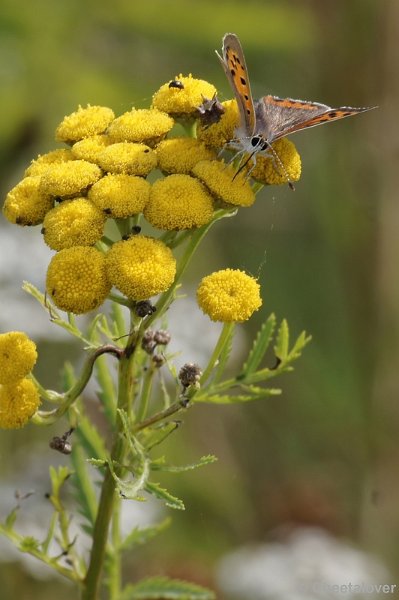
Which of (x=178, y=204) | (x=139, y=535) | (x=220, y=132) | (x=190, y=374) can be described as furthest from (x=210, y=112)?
(x=139, y=535)

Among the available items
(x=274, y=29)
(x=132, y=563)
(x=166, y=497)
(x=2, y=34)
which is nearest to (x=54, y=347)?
(x=132, y=563)

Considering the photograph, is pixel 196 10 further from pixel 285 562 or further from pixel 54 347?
pixel 285 562

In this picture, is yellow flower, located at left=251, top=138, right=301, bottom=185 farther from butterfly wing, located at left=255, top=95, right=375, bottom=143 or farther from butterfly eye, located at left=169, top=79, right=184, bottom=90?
butterfly eye, located at left=169, top=79, right=184, bottom=90

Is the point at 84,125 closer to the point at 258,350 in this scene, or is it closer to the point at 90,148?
the point at 90,148

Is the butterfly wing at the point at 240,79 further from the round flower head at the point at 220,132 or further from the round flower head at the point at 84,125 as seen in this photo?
the round flower head at the point at 84,125

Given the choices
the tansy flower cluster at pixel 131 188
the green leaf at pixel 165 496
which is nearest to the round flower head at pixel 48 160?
the tansy flower cluster at pixel 131 188

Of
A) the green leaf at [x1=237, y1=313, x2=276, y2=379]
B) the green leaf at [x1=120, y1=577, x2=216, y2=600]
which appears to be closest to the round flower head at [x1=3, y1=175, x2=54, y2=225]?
the green leaf at [x1=237, y1=313, x2=276, y2=379]
